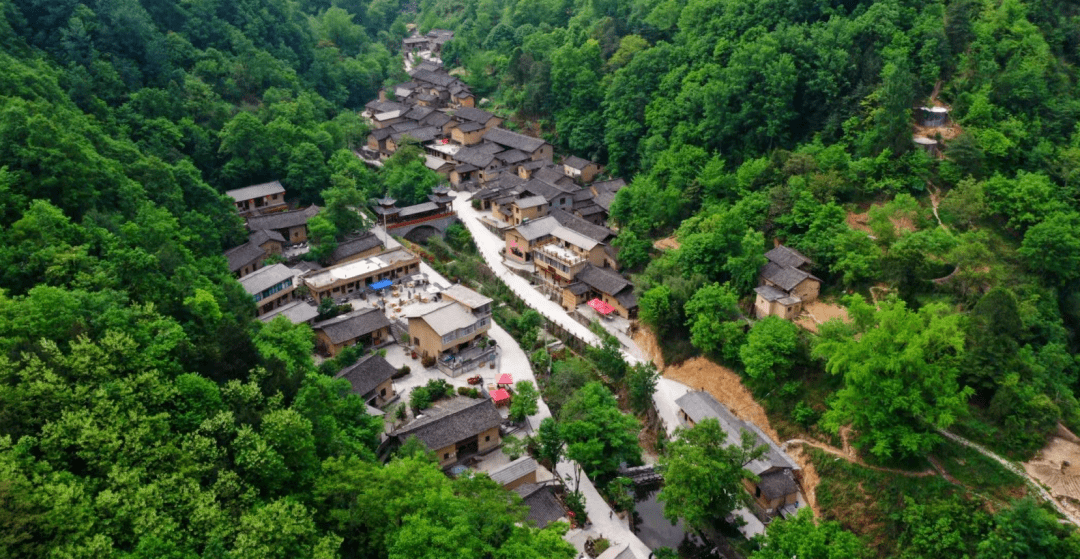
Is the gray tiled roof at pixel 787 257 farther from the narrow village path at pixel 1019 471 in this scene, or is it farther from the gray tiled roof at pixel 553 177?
the gray tiled roof at pixel 553 177

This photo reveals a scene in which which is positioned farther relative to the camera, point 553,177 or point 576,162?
point 576,162

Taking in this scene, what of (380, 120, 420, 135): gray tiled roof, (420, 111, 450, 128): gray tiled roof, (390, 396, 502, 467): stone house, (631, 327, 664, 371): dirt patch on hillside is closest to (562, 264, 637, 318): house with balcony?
(631, 327, 664, 371): dirt patch on hillside

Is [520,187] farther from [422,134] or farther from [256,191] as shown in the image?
[256,191]

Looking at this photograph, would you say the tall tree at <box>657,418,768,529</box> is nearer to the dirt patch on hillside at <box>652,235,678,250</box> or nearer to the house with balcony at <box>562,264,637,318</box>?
the house with balcony at <box>562,264,637,318</box>

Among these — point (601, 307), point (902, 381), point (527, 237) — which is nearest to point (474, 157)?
point (527, 237)

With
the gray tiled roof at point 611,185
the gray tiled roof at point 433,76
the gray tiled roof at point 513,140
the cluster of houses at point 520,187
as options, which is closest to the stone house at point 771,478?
the cluster of houses at point 520,187

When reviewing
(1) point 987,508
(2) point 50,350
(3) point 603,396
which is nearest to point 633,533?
(3) point 603,396
